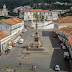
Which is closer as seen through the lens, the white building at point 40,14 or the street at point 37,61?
the street at point 37,61

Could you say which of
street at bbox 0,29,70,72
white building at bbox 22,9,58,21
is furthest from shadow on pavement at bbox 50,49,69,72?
white building at bbox 22,9,58,21

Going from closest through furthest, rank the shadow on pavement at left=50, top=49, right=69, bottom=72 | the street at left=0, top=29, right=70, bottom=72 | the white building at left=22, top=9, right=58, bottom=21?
1. the street at left=0, top=29, right=70, bottom=72
2. the shadow on pavement at left=50, top=49, right=69, bottom=72
3. the white building at left=22, top=9, right=58, bottom=21

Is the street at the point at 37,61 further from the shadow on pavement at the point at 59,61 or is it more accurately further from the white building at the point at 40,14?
the white building at the point at 40,14

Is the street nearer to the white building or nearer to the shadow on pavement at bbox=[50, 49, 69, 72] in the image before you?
the shadow on pavement at bbox=[50, 49, 69, 72]

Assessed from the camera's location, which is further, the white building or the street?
the white building

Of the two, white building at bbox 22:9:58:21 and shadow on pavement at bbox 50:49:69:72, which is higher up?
white building at bbox 22:9:58:21

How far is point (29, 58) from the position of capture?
30359 millimetres

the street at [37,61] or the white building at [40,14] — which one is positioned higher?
the white building at [40,14]

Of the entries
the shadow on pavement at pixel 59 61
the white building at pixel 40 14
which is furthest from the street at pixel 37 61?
the white building at pixel 40 14

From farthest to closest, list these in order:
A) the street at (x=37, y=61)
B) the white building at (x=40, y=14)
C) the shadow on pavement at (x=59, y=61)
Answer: the white building at (x=40, y=14), the shadow on pavement at (x=59, y=61), the street at (x=37, y=61)

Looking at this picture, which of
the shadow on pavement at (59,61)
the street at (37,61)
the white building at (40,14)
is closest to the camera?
the street at (37,61)

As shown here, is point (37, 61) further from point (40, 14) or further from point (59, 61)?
point (40, 14)

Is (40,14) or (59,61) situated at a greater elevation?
(40,14)

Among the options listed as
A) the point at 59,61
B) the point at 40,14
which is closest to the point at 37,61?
the point at 59,61
